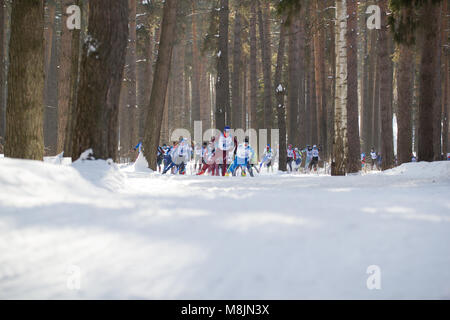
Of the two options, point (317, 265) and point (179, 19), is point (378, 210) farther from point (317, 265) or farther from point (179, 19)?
point (179, 19)

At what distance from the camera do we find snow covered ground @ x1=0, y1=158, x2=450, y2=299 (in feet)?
8.38

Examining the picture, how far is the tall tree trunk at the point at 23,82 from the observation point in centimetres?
700

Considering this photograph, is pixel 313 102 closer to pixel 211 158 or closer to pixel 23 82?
pixel 211 158

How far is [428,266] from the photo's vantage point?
2848mm

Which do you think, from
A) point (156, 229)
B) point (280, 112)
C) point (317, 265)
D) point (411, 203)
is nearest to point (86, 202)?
point (156, 229)

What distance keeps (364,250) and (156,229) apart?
1691 mm

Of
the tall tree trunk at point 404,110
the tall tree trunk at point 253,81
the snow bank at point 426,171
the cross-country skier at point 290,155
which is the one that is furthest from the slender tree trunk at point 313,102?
the snow bank at point 426,171

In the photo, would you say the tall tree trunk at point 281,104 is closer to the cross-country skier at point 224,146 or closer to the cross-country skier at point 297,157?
the cross-country skier at point 297,157

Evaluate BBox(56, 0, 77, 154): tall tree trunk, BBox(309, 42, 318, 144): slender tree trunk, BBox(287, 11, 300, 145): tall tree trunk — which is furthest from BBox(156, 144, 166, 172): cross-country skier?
BBox(309, 42, 318, 144): slender tree trunk

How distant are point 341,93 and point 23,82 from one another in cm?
772

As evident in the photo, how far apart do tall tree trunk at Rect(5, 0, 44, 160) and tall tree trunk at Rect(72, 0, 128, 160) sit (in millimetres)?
1457

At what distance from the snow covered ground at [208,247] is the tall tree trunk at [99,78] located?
1.97 meters

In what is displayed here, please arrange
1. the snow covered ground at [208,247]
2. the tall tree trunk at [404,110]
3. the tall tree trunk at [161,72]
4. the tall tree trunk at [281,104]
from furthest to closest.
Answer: the tall tree trunk at [281,104] < the tall tree trunk at [404,110] < the tall tree trunk at [161,72] < the snow covered ground at [208,247]

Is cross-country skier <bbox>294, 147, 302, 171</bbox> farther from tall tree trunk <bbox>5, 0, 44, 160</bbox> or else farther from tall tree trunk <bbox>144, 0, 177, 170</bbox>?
tall tree trunk <bbox>5, 0, 44, 160</bbox>
